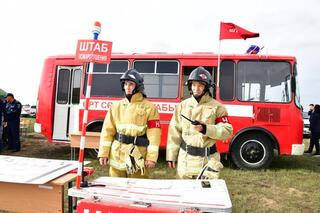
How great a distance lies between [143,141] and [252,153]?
17.0 ft

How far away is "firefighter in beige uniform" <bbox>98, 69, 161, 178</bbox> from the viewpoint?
12.1 ft

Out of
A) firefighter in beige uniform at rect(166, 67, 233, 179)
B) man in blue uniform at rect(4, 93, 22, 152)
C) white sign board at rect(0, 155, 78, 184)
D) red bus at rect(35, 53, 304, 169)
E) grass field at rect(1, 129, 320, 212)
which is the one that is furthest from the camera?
man in blue uniform at rect(4, 93, 22, 152)

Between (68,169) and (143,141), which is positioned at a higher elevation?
(143,141)

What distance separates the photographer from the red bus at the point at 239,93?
8211mm

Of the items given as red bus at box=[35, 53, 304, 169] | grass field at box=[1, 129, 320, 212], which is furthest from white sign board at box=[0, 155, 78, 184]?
red bus at box=[35, 53, 304, 169]

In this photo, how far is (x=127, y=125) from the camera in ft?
12.2

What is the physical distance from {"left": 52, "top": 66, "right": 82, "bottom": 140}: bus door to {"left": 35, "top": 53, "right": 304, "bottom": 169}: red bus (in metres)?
0.32

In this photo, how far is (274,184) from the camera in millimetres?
6973

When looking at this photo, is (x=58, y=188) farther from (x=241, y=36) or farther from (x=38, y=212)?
(x=241, y=36)

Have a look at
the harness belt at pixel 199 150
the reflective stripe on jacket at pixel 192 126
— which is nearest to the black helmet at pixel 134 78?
the reflective stripe on jacket at pixel 192 126

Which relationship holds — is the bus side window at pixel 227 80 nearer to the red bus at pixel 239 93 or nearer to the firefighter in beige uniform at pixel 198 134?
the red bus at pixel 239 93

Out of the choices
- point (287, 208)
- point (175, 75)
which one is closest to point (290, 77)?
point (175, 75)

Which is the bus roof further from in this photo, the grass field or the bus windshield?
the grass field

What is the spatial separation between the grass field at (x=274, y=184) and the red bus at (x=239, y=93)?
571 millimetres
